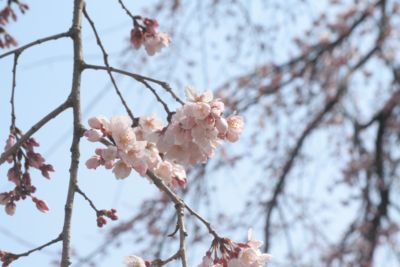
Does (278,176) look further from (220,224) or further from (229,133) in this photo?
(229,133)

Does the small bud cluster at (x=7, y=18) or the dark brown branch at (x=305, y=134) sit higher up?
the dark brown branch at (x=305, y=134)

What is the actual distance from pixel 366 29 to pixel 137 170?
14.4ft

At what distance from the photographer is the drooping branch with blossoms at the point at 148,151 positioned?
4.49 ft

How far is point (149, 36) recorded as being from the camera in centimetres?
204

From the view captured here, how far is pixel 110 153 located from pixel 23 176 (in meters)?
0.30

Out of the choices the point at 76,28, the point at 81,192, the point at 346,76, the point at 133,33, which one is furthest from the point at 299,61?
the point at 81,192

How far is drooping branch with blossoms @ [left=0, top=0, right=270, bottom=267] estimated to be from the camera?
1.37m

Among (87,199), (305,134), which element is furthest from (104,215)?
(305,134)

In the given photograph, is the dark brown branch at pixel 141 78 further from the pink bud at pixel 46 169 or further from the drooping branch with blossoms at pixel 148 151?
the pink bud at pixel 46 169

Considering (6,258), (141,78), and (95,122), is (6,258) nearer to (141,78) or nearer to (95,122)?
(95,122)

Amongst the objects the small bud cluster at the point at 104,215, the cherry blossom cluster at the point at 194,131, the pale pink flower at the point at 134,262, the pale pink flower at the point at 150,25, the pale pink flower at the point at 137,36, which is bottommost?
the pale pink flower at the point at 134,262

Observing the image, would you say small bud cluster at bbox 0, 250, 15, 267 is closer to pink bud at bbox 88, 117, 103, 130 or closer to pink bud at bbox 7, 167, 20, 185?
pink bud at bbox 7, 167, 20, 185

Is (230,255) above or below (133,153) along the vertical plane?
below

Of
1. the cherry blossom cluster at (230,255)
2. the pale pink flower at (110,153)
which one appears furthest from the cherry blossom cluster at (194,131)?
the cherry blossom cluster at (230,255)
